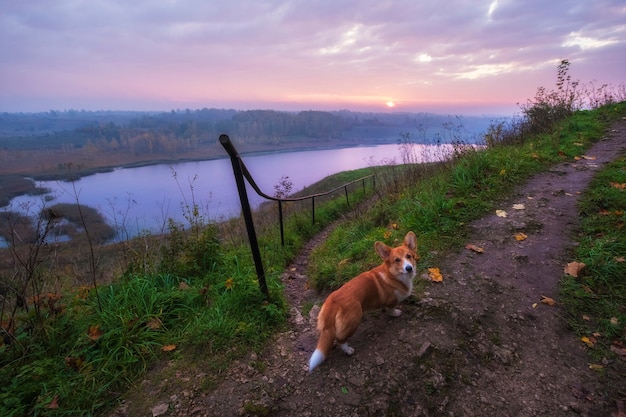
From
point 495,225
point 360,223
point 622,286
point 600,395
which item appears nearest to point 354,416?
point 600,395

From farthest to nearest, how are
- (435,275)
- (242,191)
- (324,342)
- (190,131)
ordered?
(190,131), (435,275), (242,191), (324,342)

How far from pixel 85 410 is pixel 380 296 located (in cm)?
271

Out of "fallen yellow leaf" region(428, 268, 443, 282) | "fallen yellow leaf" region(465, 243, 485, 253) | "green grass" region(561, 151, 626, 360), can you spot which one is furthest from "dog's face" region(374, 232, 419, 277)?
"green grass" region(561, 151, 626, 360)

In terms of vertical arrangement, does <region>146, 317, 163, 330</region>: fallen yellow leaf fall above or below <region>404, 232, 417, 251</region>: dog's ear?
below

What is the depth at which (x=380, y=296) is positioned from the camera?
3.16 m

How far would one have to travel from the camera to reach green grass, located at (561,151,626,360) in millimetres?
2889

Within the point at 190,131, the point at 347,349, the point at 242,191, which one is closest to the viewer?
the point at 347,349

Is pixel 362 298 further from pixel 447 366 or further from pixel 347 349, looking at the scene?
pixel 447 366

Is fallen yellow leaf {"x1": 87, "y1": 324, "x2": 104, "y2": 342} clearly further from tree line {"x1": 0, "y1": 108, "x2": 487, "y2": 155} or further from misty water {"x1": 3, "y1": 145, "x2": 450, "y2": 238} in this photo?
tree line {"x1": 0, "y1": 108, "x2": 487, "y2": 155}

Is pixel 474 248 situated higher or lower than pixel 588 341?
higher

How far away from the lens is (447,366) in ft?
8.64

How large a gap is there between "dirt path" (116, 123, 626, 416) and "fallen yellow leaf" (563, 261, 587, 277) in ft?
0.31

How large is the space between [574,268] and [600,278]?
0.24 m

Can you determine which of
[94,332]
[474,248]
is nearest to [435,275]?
[474,248]
